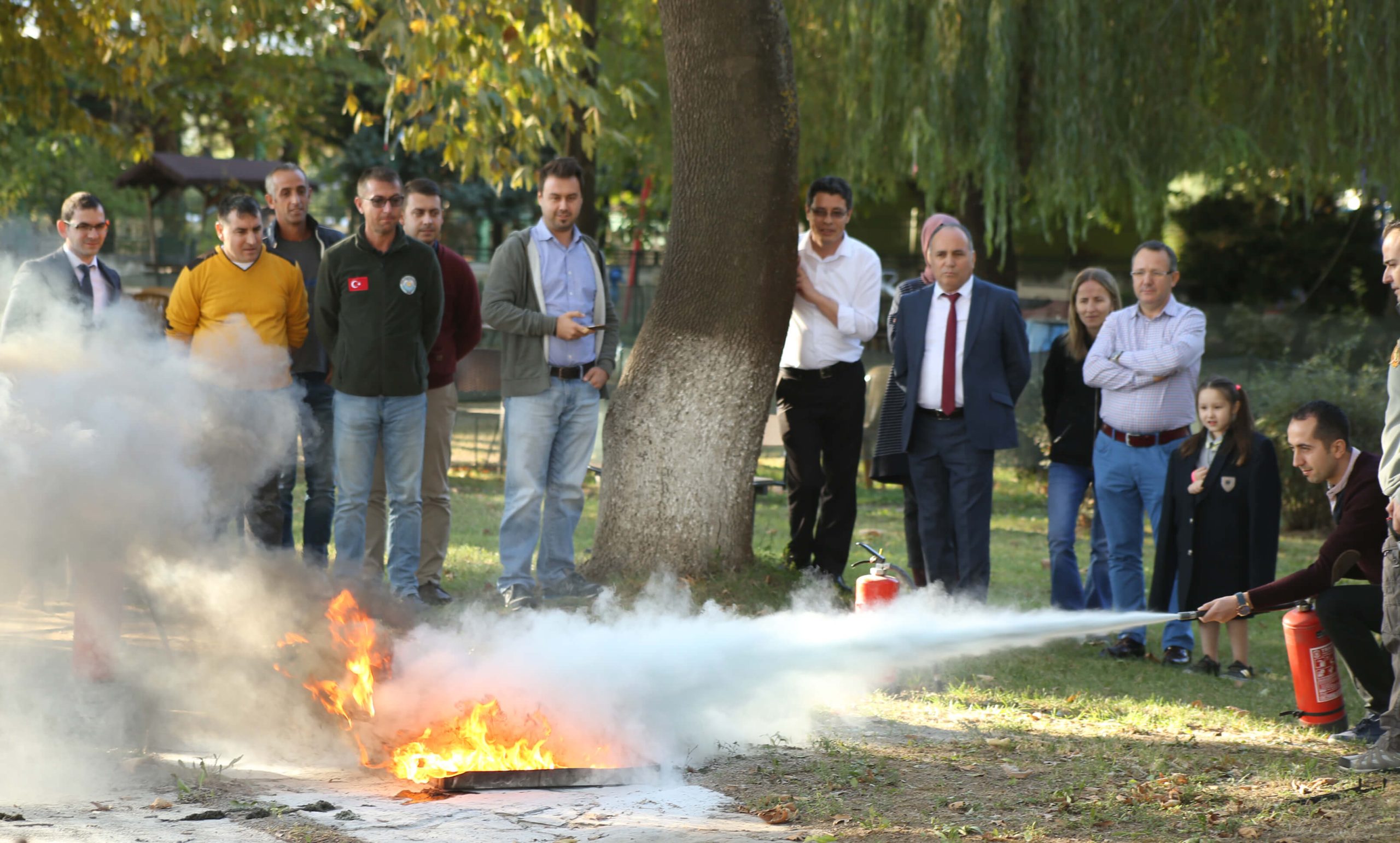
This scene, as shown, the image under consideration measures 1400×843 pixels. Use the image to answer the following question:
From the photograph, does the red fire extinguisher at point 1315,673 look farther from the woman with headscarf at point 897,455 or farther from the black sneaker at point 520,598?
the black sneaker at point 520,598

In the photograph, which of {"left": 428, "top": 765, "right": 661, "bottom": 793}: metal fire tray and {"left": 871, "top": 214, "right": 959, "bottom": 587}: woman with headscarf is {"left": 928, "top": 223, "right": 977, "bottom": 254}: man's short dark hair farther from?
{"left": 428, "top": 765, "right": 661, "bottom": 793}: metal fire tray

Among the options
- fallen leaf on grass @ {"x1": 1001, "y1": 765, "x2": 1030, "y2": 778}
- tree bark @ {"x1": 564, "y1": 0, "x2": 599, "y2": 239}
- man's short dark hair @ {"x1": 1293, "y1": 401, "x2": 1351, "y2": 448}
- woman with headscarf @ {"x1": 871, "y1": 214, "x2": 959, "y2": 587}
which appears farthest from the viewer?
tree bark @ {"x1": 564, "y1": 0, "x2": 599, "y2": 239}

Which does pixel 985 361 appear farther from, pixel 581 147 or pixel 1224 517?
pixel 581 147

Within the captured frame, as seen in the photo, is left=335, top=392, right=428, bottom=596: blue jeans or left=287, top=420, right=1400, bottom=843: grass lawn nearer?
left=287, top=420, right=1400, bottom=843: grass lawn

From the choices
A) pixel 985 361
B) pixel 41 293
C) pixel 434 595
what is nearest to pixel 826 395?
pixel 985 361

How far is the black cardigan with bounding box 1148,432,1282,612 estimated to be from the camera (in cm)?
728

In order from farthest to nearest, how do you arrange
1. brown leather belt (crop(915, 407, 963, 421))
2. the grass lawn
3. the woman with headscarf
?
1. the woman with headscarf
2. brown leather belt (crop(915, 407, 963, 421))
3. the grass lawn

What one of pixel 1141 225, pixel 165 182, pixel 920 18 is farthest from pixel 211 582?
pixel 165 182

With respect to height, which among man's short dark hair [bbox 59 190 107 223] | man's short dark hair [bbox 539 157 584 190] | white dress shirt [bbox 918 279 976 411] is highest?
man's short dark hair [bbox 539 157 584 190]

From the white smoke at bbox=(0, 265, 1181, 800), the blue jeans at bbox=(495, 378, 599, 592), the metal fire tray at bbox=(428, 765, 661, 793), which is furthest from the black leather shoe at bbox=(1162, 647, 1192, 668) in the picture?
the metal fire tray at bbox=(428, 765, 661, 793)

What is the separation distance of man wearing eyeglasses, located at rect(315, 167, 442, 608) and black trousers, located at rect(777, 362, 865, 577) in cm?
233

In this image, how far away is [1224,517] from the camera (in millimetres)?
7375

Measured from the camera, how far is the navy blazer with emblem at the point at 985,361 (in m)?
7.41

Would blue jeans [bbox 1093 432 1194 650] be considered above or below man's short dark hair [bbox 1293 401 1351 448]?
below
